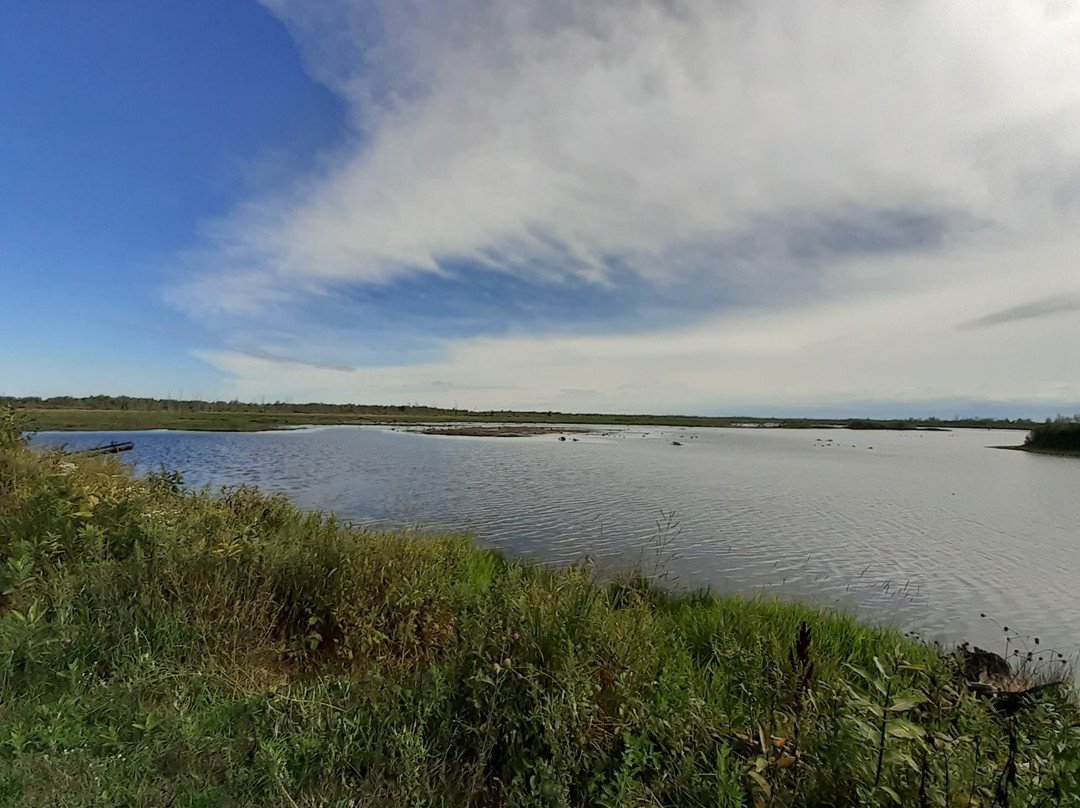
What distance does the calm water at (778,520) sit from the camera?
37.1 feet

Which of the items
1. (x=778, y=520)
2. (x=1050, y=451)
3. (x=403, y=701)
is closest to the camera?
(x=403, y=701)

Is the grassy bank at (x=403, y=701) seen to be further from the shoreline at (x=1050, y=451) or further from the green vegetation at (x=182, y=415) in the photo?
the shoreline at (x=1050, y=451)

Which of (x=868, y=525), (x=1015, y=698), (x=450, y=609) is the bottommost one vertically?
(x=868, y=525)

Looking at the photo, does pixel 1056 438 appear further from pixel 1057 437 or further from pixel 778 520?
pixel 778 520

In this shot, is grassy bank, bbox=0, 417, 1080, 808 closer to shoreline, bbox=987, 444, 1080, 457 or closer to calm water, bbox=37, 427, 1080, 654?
calm water, bbox=37, 427, 1080, 654

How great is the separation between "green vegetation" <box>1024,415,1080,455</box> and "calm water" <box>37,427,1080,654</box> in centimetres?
2909

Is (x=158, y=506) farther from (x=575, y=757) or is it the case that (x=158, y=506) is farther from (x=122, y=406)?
(x=122, y=406)

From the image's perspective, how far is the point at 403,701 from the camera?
378cm

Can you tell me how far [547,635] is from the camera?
13.4ft

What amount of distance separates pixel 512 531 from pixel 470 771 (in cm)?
1192

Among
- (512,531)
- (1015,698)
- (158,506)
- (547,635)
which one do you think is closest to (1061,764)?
(1015,698)

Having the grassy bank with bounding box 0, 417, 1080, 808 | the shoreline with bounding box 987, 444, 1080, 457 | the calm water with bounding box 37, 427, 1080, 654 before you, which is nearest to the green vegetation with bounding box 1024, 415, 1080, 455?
the shoreline with bounding box 987, 444, 1080, 457

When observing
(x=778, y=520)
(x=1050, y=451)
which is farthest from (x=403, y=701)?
(x=1050, y=451)

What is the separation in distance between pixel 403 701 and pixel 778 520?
1742 cm
